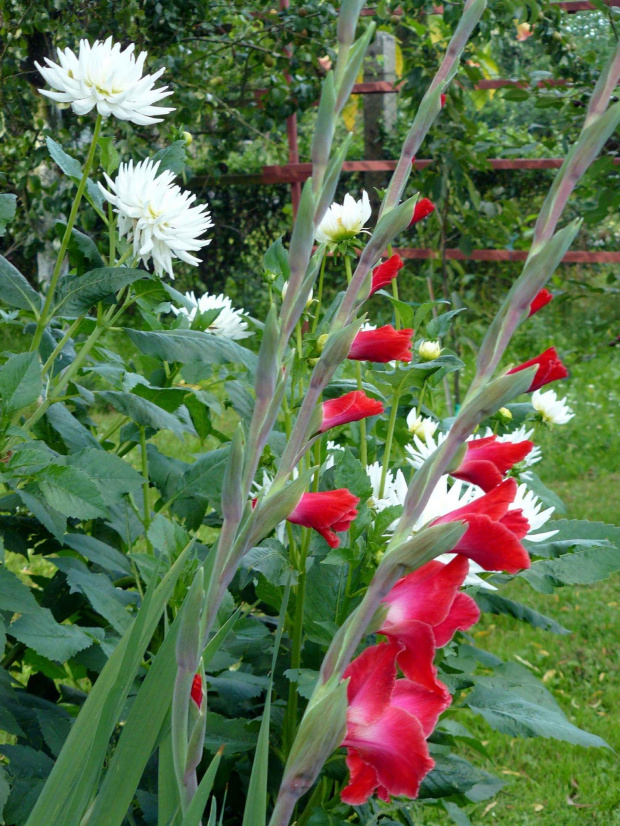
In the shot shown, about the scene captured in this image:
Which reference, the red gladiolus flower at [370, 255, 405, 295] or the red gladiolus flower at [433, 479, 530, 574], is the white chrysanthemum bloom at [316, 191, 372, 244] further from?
the red gladiolus flower at [433, 479, 530, 574]

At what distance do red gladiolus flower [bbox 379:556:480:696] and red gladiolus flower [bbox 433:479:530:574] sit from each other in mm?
13

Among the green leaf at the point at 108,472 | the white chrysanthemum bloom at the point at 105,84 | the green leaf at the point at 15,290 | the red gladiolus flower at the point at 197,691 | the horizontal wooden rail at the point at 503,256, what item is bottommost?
the horizontal wooden rail at the point at 503,256

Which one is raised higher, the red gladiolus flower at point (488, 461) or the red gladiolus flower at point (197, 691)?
the red gladiolus flower at point (488, 461)

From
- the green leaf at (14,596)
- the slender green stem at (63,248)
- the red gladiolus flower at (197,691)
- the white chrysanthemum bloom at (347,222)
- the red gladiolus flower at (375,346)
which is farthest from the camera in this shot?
the white chrysanthemum bloom at (347,222)

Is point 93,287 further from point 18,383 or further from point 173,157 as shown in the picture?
point 173,157

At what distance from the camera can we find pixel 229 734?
3.55 ft

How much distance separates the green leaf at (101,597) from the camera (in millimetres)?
1082

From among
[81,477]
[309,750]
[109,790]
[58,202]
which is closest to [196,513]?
[81,477]

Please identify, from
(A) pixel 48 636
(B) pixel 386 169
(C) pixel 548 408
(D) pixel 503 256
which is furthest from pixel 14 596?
(B) pixel 386 169

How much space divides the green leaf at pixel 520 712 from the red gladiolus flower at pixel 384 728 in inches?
25.0

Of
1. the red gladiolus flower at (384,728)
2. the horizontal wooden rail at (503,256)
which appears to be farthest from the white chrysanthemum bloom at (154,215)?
the horizontal wooden rail at (503,256)

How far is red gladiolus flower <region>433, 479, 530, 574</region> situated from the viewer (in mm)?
480

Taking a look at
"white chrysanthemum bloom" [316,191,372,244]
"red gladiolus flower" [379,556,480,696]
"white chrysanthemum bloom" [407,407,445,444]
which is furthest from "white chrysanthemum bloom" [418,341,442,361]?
"red gladiolus flower" [379,556,480,696]

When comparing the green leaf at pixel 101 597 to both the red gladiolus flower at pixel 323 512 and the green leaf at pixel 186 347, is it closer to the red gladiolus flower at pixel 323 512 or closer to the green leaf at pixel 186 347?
the green leaf at pixel 186 347
